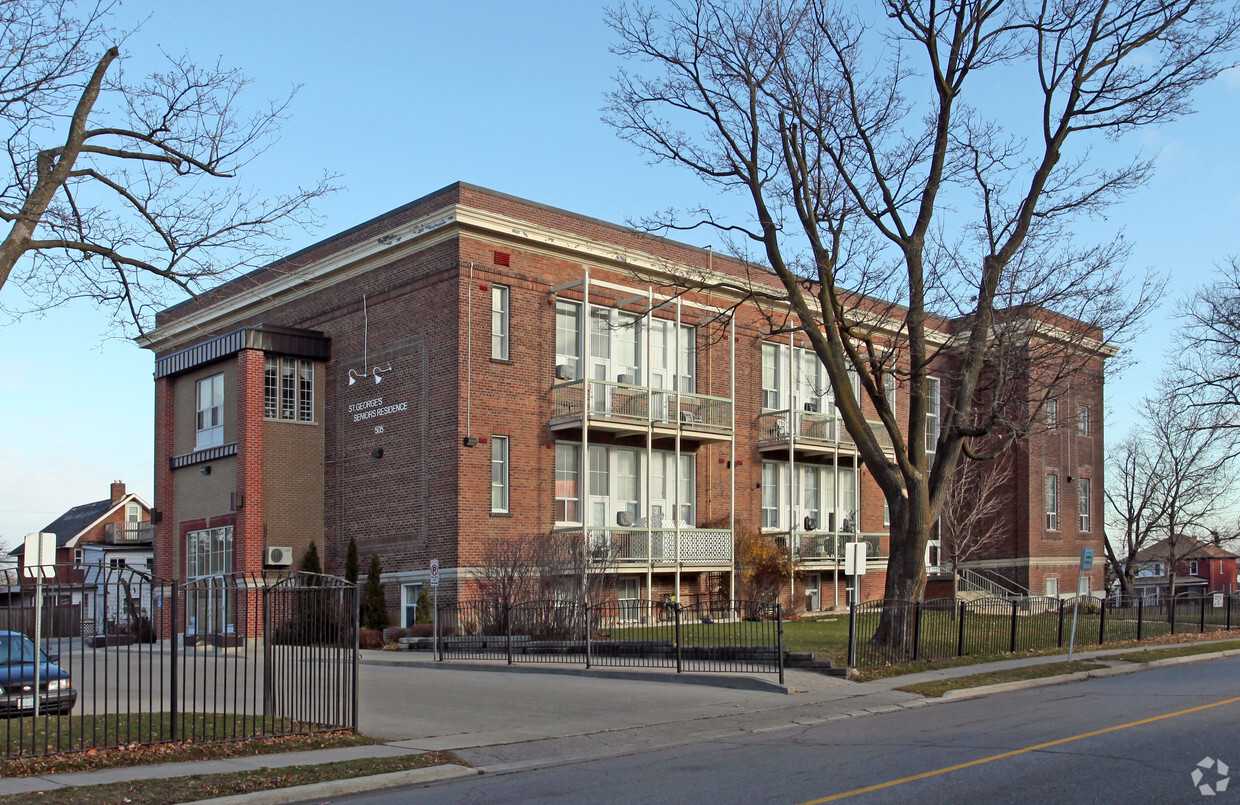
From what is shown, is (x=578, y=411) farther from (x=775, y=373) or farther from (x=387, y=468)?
(x=775, y=373)

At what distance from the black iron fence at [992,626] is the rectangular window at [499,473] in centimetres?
1058

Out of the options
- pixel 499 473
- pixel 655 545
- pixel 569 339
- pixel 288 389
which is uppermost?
pixel 569 339

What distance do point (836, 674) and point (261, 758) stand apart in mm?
10879

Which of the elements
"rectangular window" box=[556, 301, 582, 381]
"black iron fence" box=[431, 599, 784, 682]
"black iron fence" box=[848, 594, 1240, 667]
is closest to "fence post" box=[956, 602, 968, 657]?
"black iron fence" box=[848, 594, 1240, 667]

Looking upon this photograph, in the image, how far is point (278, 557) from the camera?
31.9 metres

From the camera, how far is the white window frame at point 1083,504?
49125 millimetres

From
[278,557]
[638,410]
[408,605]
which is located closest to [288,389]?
[278,557]

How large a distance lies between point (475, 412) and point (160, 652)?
1717cm

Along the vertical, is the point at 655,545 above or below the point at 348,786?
above

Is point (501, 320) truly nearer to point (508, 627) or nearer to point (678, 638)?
point (508, 627)

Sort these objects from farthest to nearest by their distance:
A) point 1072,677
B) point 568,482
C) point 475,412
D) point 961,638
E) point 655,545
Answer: point 568,482
point 655,545
point 475,412
point 961,638
point 1072,677

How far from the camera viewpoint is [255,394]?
3225cm

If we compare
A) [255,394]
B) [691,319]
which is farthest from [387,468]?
[691,319]

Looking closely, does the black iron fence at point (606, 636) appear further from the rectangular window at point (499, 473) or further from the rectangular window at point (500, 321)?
the rectangular window at point (500, 321)
